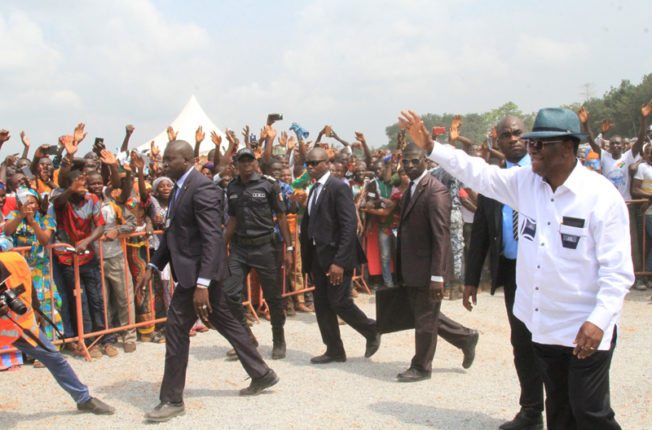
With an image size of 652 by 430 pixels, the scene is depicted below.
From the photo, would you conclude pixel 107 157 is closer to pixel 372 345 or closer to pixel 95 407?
pixel 95 407

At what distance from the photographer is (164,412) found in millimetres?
4594

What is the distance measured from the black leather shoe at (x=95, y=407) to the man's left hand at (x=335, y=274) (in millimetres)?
2378

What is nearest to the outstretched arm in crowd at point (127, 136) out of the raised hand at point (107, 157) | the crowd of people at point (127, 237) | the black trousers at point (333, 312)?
the crowd of people at point (127, 237)

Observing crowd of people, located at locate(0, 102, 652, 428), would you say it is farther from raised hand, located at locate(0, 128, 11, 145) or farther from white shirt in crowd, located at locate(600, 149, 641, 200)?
white shirt in crowd, located at locate(600, 149, 641, 200)

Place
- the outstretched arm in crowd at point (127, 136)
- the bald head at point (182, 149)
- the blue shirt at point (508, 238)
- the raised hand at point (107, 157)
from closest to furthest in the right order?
the blue shirt at point (508, 238) < the bald head at point (182, 149) < the raised hand at point (107, 157) < the outstretched arm in crowd at point (127, 136)

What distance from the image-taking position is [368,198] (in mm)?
9688

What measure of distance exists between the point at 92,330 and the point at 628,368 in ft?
18.9

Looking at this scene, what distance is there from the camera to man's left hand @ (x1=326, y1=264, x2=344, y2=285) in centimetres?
591

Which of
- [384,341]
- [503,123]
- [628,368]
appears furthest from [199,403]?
[628,368]

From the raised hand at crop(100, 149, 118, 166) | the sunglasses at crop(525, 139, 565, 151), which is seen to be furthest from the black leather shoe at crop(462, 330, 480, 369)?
the raised hand at crop(100, 149, 118, 166)

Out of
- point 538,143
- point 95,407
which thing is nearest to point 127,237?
point 95,407

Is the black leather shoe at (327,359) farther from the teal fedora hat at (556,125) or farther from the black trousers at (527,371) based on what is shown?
the teal fedora hat at (556,125)

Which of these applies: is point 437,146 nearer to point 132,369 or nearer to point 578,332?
point 578,332

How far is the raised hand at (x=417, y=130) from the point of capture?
3398mm
